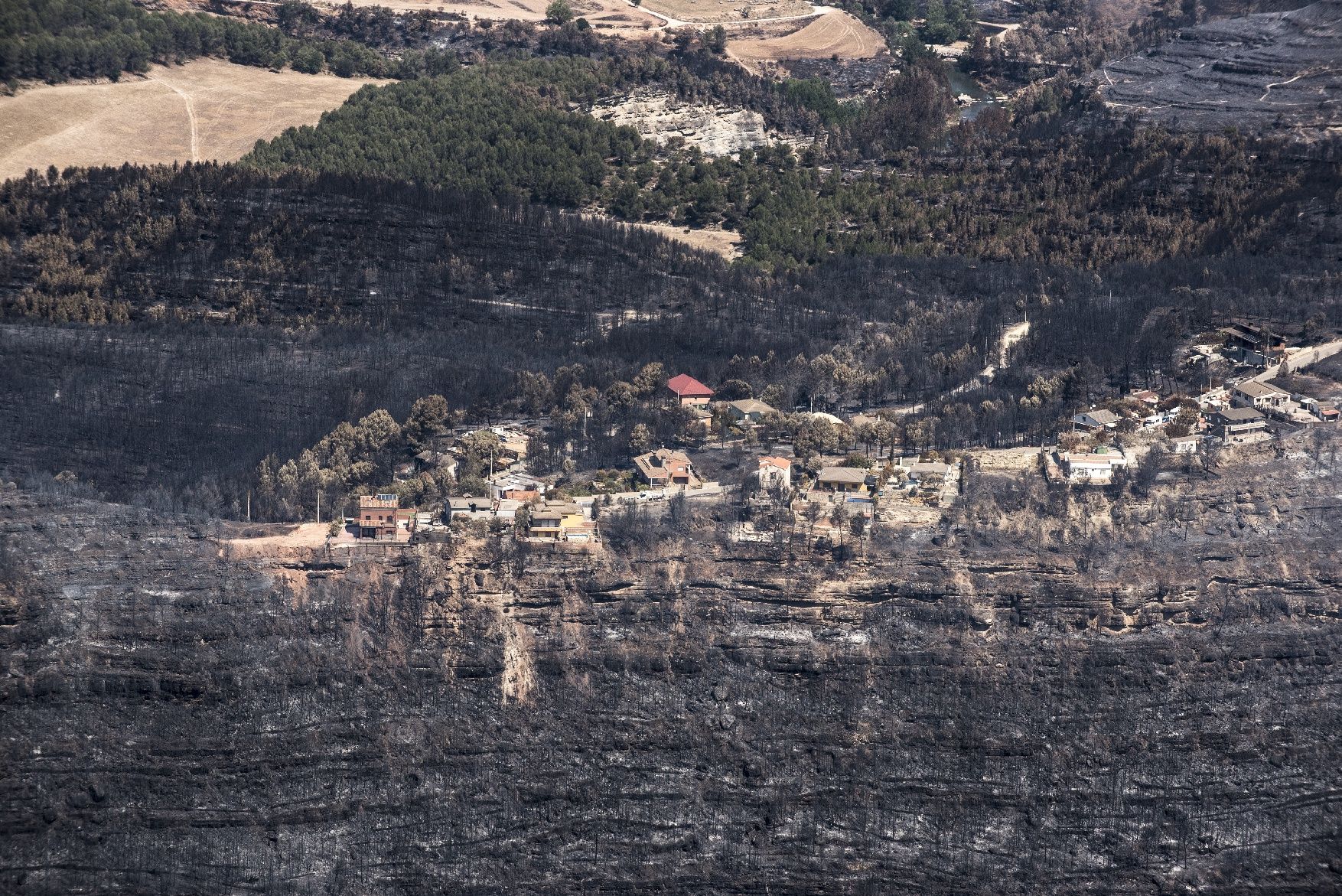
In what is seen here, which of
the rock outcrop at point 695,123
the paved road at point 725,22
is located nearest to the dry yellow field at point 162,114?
the rock outcrop at point 695,123

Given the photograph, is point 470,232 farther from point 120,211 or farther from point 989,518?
point 989,518

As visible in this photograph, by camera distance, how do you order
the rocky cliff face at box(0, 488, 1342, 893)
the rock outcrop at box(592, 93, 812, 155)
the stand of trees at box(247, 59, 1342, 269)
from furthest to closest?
the rock outcrop at box(592, 93, 812, 155) → the stand of trees at box(247, 59, 1342, 269) → the rocky cliff face at box(0, 488, 1342, 893)

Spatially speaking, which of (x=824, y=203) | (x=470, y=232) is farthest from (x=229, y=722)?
(x=824, y=203)

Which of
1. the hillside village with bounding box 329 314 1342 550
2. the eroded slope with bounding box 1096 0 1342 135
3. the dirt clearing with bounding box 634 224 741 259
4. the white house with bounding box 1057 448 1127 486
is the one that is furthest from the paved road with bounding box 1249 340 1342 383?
the eroded slope with bounding box 1096 0 1342 135

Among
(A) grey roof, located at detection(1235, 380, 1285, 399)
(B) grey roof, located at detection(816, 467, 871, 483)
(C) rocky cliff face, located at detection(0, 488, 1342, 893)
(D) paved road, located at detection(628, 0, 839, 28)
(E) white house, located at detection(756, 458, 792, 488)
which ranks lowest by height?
(C) rocky cliff face, located at detection(0, 488, 1342, 893)

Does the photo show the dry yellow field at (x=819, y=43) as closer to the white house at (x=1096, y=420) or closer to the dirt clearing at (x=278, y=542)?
the white house at (x=1096, y=420)

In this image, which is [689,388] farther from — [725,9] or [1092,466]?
[725,9]

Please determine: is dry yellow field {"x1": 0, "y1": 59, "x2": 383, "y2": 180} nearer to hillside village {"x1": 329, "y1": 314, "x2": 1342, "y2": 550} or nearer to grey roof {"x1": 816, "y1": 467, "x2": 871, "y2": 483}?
hillside village {"x1": 329, "y1": 314, "x2": 1342, "y2": 550}
